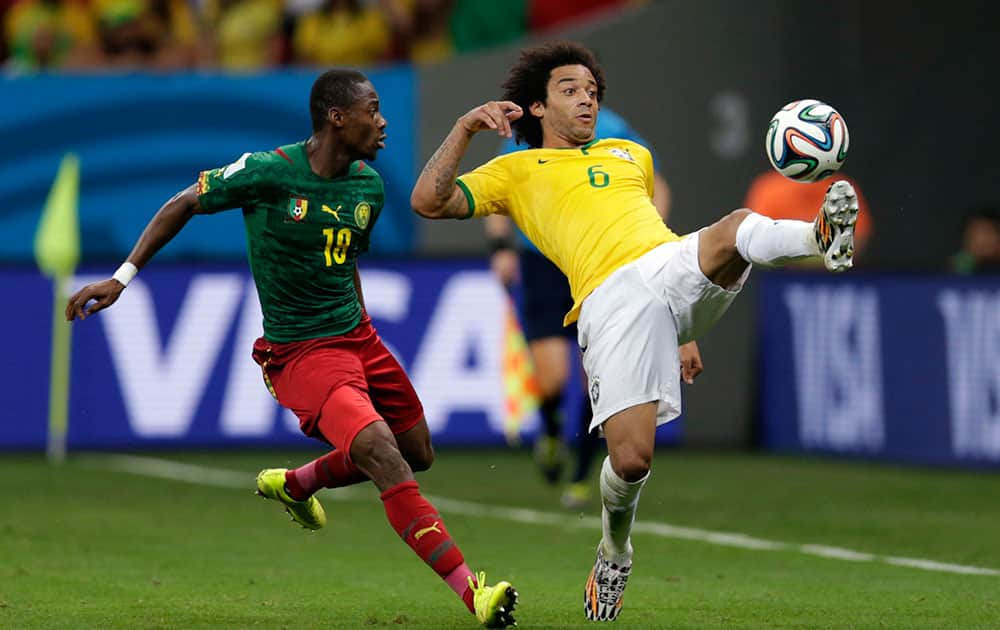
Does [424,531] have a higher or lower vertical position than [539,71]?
lower

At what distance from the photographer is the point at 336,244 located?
7.68m

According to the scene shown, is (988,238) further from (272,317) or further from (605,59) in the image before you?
(272,317)

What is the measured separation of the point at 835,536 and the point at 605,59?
623 centimetres

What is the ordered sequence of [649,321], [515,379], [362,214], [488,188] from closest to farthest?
1. [649,321]
2. [488,188]
3. [362,214]
4. [515,379]

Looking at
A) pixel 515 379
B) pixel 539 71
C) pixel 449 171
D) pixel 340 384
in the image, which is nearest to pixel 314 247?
pixel 340 384

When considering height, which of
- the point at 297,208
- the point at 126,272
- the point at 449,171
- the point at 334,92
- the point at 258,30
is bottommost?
the point at 126,272

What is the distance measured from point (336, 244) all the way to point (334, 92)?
58cm

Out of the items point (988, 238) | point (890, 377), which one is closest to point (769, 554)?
point (890, 377)

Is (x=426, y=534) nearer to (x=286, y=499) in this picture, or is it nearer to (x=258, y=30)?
(x=286, y=499)

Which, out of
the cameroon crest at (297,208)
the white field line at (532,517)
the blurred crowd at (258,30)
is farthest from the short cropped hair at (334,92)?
the blurred crowd at (258,30)

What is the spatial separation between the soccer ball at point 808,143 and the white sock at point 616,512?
Result: 124 centimetres

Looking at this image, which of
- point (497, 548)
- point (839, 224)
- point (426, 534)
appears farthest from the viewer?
point (497, 548)

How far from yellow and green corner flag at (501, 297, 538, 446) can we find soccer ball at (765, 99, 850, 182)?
24.0 feet

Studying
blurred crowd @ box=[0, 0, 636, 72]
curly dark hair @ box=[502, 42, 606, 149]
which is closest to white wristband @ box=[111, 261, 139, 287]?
curly dark hair @ box=[502, 42, 606, 149]
